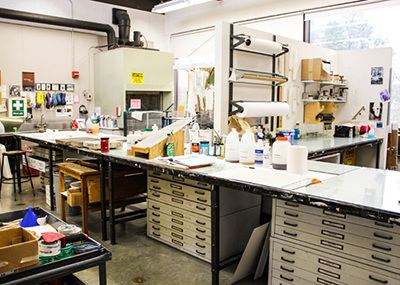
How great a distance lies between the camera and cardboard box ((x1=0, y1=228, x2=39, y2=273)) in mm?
1395

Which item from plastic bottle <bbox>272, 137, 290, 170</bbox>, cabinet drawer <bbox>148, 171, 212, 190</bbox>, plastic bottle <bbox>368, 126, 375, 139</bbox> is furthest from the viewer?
plastic bottle <bbox>368, 126, 375, 139</bbox>

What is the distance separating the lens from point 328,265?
82.9 inches

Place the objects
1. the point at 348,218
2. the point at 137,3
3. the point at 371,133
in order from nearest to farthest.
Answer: the point at 348,218 < the point at 371,133 < the point at 137,3

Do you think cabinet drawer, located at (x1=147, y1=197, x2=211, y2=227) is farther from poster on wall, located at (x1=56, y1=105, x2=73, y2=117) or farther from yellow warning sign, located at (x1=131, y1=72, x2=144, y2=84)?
poster on wall, located at (x1=56, y1=105, x2=73, y2=117)

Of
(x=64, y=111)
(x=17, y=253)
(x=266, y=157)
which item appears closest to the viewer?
(x=17, y=253)

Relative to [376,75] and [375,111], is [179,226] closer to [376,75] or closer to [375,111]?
[375,111]

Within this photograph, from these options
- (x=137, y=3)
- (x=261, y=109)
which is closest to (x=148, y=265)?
(x=261, y=109)

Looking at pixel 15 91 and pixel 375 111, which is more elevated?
pixel 15 91

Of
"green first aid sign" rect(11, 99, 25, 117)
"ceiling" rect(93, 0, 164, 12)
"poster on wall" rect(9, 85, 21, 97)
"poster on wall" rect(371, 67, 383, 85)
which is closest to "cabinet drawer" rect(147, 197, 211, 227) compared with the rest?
"poster on wall" rect(371, 67, 383, 85)

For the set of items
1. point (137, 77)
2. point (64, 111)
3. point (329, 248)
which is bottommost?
point (329, 248)

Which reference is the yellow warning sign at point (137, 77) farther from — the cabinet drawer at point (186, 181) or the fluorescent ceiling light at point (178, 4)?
the cabinet drawer at point (186, 181)

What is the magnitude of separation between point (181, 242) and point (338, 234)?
4.92 ft

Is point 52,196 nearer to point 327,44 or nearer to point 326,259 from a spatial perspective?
point 326,259

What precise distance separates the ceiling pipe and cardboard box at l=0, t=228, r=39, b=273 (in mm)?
5683
